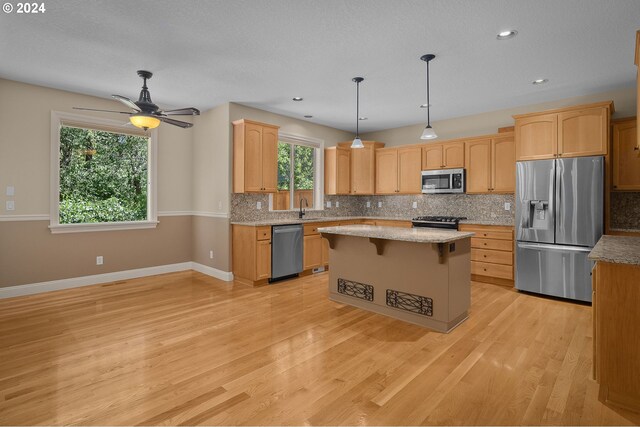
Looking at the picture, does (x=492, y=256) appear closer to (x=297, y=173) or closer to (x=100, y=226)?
(x=297, y=173)

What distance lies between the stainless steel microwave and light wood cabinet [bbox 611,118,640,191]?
187 cm

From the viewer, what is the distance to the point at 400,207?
22.4 ft

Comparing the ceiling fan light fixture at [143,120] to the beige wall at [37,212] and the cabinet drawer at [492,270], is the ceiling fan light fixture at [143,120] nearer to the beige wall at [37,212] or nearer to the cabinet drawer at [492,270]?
the beige wall at [37,212]

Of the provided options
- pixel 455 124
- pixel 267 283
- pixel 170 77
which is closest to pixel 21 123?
pixel 170 77

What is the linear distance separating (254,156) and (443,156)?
3.14 metres

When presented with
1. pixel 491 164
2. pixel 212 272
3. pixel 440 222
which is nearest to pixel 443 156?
pixel 491 164

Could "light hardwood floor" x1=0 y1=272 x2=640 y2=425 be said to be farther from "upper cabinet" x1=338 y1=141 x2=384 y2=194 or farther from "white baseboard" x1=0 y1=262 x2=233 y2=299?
"upper cabinet" x1=338 y1=141 x2=384 y2=194

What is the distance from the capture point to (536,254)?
4.39 meters

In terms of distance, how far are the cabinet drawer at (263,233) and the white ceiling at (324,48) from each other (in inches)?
74.5

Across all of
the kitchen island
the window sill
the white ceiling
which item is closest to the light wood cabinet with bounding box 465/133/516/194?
the white ceiling

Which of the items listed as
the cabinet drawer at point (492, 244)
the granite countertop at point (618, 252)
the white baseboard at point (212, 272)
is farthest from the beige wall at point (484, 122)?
the white baseboard at point (212, 272)

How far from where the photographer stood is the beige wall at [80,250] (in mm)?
4246

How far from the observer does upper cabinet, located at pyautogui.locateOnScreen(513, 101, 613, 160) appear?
4004 millimetres

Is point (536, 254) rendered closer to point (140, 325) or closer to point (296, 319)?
point (296, 319)
